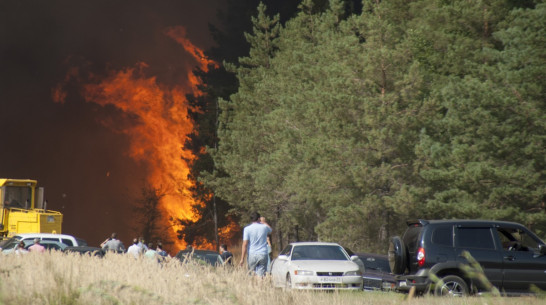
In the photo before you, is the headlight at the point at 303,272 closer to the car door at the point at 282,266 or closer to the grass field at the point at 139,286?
the car door at the point at 282,266

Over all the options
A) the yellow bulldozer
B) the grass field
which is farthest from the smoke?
the grass field

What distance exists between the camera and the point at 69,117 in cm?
8750

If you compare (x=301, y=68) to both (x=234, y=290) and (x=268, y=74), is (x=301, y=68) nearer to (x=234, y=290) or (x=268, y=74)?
(x=268, y=74)

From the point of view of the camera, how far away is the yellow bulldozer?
32.9 m

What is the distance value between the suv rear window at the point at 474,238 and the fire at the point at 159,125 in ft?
188

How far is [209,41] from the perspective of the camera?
95688mm

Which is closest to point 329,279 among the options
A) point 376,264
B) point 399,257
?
point 399,257

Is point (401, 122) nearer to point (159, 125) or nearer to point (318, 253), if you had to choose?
point (318, 253)

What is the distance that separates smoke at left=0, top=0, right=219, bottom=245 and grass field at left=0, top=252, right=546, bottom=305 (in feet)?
221

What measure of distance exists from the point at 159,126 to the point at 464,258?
6736cm

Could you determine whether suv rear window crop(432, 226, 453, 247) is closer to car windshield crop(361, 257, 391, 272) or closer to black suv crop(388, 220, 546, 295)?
black suv crop(388, 220, 546, 295)

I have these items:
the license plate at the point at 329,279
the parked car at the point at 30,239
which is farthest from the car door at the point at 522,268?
the parked car at the point at 30,239

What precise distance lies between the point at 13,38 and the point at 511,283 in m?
83.5

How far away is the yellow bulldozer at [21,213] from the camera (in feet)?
108
